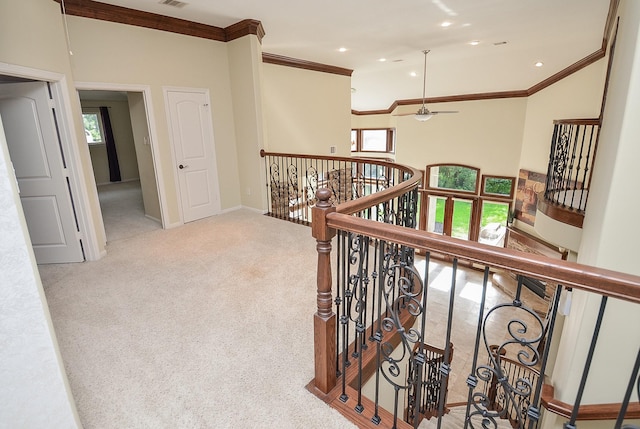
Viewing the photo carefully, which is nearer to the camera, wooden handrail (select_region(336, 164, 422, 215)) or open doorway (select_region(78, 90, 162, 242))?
wooden handrail (select_region(336, 164, 422, 215))

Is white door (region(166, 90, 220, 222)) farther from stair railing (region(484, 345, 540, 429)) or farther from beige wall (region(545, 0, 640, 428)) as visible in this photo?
beige wall (region(545, 0, 640, 428))

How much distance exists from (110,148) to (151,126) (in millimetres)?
6104

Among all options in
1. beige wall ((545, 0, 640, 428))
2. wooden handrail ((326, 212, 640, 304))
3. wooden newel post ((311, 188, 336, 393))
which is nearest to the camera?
wooden handrail ((326, 212, 640, 304))

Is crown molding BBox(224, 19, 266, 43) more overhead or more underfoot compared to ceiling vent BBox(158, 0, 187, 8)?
more underfoot

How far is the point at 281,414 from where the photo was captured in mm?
1753

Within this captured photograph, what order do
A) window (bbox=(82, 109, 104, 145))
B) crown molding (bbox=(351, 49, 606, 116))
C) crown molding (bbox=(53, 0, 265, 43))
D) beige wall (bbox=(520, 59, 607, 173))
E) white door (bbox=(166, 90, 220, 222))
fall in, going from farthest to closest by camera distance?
window (bbox=(82, 109, 104, 145)) → crown molding (bbox=(351, 49, 606, 116)) → beige wall (bbox=(520, 59, 607, 173)) → white door (bbox=(166, 90, 220, 222)) → crown molding (bbox=(53, 0, 265, 43))

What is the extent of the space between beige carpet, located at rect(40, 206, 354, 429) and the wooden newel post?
0.16 metres

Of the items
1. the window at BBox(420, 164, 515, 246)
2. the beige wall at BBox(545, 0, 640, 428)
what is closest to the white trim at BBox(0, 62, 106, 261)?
the beige wall at BBox(545, 0, 640, 428)

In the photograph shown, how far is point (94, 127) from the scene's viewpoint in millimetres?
9164

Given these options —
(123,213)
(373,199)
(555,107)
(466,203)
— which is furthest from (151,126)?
(466,203)

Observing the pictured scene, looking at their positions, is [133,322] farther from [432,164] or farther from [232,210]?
[432,164]

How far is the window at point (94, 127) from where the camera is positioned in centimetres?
899

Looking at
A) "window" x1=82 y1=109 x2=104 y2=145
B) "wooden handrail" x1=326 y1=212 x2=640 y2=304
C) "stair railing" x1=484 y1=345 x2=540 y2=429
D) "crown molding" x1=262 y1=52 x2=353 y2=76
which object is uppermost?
"crown molding" x1=262 y1=52 x2=353 y2=76

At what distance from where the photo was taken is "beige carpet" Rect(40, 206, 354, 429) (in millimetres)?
1793
